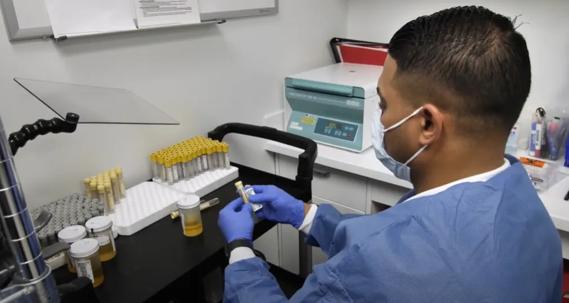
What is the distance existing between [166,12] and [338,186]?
0.98 meters

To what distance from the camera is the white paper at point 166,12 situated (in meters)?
1.27

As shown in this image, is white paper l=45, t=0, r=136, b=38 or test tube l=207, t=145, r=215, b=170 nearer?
white paper l=45, t=0, r=136, b=38

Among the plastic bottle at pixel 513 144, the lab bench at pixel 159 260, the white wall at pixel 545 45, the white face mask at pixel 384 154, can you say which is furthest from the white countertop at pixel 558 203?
the lab bench at pixel 159 260

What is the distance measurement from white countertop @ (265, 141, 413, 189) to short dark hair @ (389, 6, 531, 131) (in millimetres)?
787

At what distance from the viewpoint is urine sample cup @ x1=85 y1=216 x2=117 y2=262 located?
3.26 feet

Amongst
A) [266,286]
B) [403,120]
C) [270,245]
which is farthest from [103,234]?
[270,245]

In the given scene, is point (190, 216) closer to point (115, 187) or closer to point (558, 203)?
point (115, 187)

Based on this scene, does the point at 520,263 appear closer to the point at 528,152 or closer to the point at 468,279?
the point at 468,279

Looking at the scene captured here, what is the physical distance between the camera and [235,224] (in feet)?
3.51

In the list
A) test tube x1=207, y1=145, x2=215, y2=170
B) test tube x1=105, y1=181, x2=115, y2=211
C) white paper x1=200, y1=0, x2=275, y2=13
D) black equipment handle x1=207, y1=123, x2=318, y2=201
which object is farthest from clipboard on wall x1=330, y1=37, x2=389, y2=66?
test tube x1=105, y1=181, x2=115, y2=211

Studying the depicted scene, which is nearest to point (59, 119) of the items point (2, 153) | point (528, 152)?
point (2, 153)

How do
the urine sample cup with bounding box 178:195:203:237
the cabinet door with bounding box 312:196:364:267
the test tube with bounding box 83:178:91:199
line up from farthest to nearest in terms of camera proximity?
the cabinet door with bounding box 312:196:364:267
the test tube with bounding box 83:178:91:199
the urine sample cup with bounding box 178:195:203:237

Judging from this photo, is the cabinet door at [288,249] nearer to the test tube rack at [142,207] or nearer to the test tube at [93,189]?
the test tube rack at [142,207]

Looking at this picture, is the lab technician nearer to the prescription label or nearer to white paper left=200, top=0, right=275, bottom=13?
the prescription label
